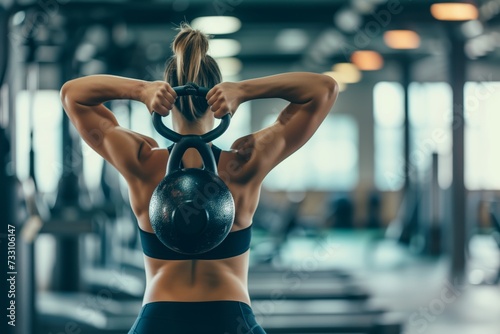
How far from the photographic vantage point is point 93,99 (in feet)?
4.10

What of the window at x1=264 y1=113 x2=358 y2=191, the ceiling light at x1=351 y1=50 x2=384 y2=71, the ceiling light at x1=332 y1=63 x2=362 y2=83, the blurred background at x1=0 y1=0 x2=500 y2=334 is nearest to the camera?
the blurred background at x1=0 y1=0 x2=500 y2=334

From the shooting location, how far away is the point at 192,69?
4.07ft

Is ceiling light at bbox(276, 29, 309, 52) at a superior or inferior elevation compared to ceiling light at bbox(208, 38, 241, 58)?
superior

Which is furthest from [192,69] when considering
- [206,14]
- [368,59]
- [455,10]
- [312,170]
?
[312,170]

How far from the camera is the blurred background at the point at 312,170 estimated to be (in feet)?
11.5

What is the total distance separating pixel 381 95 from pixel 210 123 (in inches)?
467

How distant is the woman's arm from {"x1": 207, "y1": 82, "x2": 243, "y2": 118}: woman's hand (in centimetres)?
17

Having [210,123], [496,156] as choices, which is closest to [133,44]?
[210,123]

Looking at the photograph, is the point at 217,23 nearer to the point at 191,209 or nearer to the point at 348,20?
the point at 348,20

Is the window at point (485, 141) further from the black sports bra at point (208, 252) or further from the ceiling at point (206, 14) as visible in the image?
the black sports bra at point (208, 252)

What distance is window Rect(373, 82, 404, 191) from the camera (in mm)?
12789

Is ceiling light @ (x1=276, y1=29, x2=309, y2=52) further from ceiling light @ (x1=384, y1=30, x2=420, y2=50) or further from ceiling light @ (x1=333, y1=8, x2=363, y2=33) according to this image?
ceiling light @ (x1=384, y1=30, x2=420, y2=50)

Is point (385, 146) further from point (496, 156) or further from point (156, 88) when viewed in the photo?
point (156, 88)

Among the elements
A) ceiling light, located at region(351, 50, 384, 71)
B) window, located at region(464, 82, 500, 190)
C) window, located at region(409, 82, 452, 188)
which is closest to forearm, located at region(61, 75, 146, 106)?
ceiling light, located at region(351, 50, 384, 71)
